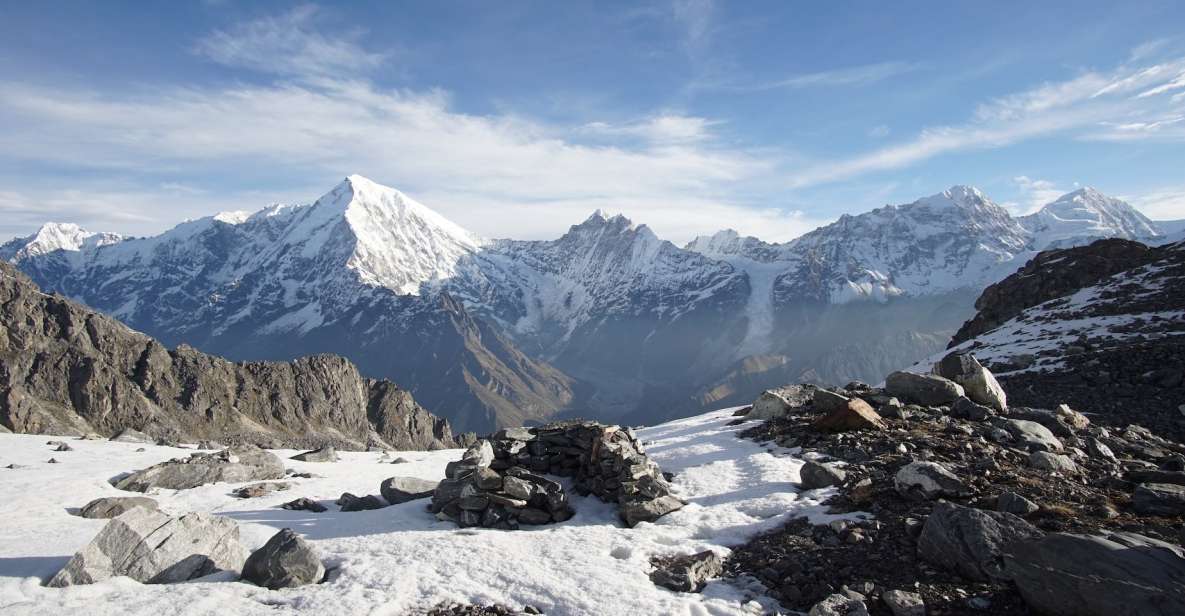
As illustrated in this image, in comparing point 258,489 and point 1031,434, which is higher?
point 1031,434

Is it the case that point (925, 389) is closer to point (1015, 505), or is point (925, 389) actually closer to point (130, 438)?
point (1015, 505)

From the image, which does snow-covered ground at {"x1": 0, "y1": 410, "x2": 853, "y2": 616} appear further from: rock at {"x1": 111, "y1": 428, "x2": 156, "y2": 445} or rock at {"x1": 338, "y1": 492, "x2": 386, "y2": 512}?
rock at {"x1": 111, "y1": 428, "x2": 156, "y2": 445}

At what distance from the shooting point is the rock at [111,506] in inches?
864

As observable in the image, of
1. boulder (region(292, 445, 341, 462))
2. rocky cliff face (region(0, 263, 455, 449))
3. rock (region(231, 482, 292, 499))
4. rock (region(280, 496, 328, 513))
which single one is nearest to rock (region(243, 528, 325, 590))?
rock (region(280, 496, 328, 513))

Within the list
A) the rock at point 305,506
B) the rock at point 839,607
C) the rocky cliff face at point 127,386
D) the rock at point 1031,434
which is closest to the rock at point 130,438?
the rock at point 305,506

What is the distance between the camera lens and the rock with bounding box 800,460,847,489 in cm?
2014

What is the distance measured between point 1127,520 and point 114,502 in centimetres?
3120

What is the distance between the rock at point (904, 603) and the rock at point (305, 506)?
19.7 metres

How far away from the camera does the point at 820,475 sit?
2028 cm

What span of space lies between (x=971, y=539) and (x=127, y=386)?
188025 mm

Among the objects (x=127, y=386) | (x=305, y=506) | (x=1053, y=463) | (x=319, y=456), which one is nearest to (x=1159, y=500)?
(x=1053, y=463)

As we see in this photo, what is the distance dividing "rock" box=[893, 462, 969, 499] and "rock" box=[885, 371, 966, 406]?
425 inches

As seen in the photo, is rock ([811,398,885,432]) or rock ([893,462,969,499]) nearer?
rock ([893,462,969,499])

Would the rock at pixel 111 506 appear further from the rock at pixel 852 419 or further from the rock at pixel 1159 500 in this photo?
the rock at pixel 1159 500
